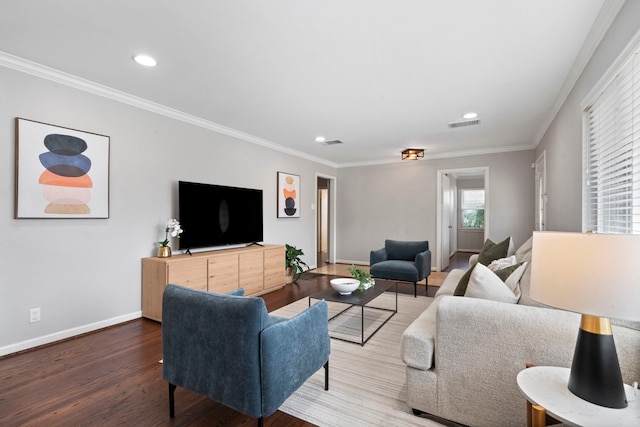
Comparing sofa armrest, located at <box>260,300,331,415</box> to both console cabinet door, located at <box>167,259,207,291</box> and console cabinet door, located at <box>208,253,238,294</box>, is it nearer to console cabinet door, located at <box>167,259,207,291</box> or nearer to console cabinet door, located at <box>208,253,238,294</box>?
console cabinet door, located at <box>167,259,207,291</box>

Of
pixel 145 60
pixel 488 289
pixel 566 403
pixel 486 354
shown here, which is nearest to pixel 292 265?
pixel 145 60

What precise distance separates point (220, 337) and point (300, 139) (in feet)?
13.6

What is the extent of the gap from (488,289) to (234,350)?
151cm

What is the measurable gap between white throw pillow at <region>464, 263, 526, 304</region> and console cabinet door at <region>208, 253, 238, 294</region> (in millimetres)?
2896

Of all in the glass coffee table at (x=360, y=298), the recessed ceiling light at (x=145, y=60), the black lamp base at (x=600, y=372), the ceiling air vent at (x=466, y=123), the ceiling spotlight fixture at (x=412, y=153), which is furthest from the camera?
the ceiling spotlight fixture at (x=412, y=153)

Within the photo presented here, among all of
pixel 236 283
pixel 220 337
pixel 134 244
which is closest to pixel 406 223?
pixel 236 283

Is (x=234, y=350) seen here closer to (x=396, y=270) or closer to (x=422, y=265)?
(x=396, y=270)

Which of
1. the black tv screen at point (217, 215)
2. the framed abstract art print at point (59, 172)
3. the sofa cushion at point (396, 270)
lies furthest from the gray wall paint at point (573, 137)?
the framed abstract art print at point (59, 172)

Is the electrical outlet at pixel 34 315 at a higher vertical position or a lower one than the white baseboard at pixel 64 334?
higher

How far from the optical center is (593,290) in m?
1.00

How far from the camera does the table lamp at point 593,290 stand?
0.96 meters

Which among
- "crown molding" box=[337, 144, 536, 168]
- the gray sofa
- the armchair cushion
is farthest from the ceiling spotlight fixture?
the gray sofa

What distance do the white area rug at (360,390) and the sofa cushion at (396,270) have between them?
132 cm

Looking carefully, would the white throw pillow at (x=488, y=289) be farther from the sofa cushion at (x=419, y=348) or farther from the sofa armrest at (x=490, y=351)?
the sofa cushion at (x=419, y=348)
